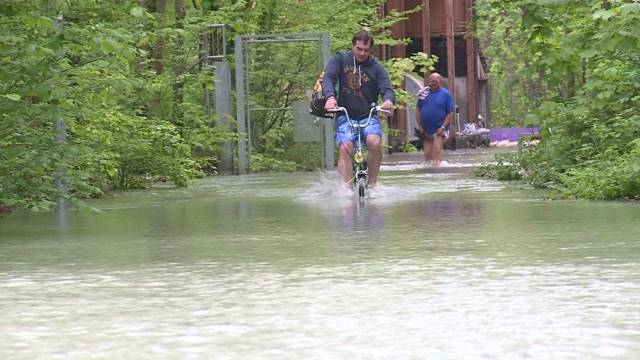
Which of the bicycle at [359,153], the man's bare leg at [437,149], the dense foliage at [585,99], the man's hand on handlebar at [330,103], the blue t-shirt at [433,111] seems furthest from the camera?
the blue t-shirt at [433,111]

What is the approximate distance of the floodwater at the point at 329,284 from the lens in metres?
5.50

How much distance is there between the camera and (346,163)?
16.2 metres

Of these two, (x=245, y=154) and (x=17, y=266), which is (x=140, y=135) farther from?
(x=17, y=266)

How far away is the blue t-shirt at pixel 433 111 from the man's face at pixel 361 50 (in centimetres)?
1091

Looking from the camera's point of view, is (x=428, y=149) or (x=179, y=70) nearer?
(x=179, y=70)

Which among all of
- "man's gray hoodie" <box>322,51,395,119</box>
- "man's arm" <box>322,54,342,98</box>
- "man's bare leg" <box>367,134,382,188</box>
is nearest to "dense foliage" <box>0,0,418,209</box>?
"man's arm" <box>322,54,342,98</box>

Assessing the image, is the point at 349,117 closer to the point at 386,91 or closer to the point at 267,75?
the point at 386,91

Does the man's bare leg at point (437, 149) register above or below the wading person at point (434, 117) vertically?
below

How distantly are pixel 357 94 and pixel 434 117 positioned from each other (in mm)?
10850

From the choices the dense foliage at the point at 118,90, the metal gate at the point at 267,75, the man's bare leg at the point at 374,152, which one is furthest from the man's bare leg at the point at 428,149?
the man's bare leg at the point at 374,152

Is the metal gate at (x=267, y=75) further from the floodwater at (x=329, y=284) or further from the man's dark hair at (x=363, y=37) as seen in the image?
the floodwater at (x=329, y=284)

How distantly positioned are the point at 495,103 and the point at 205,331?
3174 inches

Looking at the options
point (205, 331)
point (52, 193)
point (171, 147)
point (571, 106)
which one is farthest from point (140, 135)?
point (205, 331)

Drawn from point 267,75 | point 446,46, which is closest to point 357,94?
point 267,75
